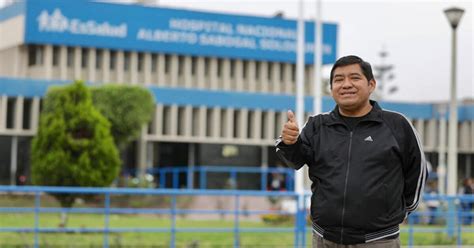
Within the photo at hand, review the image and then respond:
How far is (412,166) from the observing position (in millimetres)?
5047

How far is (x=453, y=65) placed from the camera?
20391 millimetres

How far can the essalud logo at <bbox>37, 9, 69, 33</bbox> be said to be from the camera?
1793 inches

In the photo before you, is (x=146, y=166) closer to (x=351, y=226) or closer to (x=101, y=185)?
(x=101, y=185)

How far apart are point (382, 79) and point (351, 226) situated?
284ft

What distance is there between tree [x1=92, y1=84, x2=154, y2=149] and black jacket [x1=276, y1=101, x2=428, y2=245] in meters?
30.7

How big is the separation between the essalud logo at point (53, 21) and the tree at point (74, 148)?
2178 cm

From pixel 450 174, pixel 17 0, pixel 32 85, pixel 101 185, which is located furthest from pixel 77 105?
pixel 17 0

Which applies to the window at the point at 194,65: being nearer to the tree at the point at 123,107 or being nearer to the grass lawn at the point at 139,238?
the tree at the point at 123,107

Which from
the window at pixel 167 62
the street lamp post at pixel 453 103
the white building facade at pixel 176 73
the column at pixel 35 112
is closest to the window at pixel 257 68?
the white building facade at pixel 176 73

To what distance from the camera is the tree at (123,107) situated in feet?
117

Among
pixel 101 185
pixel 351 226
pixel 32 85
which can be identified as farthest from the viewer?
pixel 32 85

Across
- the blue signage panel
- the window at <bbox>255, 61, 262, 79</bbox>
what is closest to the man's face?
the blue signage panel

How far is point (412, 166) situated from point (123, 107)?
102 ft

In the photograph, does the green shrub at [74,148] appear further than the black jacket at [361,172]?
Yes
